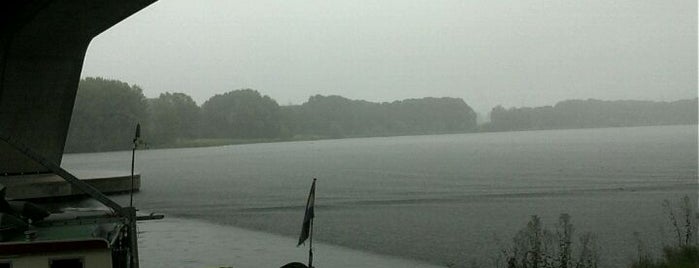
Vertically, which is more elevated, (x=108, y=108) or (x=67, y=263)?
(x=108, y=108)

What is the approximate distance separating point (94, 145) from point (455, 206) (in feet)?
395

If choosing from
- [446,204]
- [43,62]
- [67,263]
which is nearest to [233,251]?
[67,263]

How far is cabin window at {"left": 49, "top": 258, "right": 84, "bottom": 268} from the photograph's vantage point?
315 inches

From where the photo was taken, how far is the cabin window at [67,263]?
7999mm

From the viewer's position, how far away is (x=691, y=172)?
54688 mm

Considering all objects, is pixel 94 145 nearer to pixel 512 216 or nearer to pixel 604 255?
pixel 512 216

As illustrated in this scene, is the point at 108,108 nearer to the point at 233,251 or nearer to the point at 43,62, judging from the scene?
the point at 43,62

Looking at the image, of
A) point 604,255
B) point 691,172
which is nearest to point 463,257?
point 604,255

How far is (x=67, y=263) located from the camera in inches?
318

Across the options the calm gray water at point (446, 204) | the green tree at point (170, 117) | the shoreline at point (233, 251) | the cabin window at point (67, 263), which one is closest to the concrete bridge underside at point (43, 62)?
the calm gray water at point (446, 204)

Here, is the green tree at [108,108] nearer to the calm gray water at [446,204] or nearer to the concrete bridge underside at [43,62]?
the calm gray water at [446,204]

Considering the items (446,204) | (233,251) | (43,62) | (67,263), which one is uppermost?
(43,62)

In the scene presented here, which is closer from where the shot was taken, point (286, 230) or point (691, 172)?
point (286, 230)

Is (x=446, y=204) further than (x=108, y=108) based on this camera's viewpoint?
No
